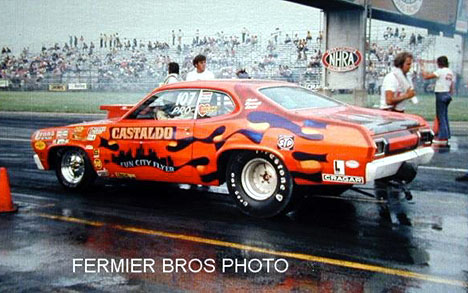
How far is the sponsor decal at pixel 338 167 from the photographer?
18.8 feet

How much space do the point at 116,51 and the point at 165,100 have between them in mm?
17364

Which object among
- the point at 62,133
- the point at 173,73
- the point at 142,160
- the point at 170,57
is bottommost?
the point at 142,160

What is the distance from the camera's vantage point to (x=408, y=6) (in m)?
28.0

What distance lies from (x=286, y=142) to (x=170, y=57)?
1982 cm

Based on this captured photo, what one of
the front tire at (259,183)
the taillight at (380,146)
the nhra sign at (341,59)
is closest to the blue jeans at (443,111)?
the taillight at (380,146)

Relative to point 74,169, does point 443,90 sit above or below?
above

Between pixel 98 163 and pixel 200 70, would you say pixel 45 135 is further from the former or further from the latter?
pixel 200 70

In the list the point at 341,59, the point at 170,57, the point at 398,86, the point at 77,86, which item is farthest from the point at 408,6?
the point at 398,86

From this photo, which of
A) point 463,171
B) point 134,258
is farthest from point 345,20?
point 134,258

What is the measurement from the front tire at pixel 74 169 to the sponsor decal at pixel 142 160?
556 mm

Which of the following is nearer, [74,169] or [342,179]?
[342,179]

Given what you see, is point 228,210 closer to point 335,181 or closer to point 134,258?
point 335,181

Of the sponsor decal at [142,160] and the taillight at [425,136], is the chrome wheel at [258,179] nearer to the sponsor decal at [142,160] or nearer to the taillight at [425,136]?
the sponsor decal at [142,160]

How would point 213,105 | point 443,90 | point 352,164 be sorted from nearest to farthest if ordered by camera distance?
1. point 352,164
2. point 213,105
3. point 443,90
